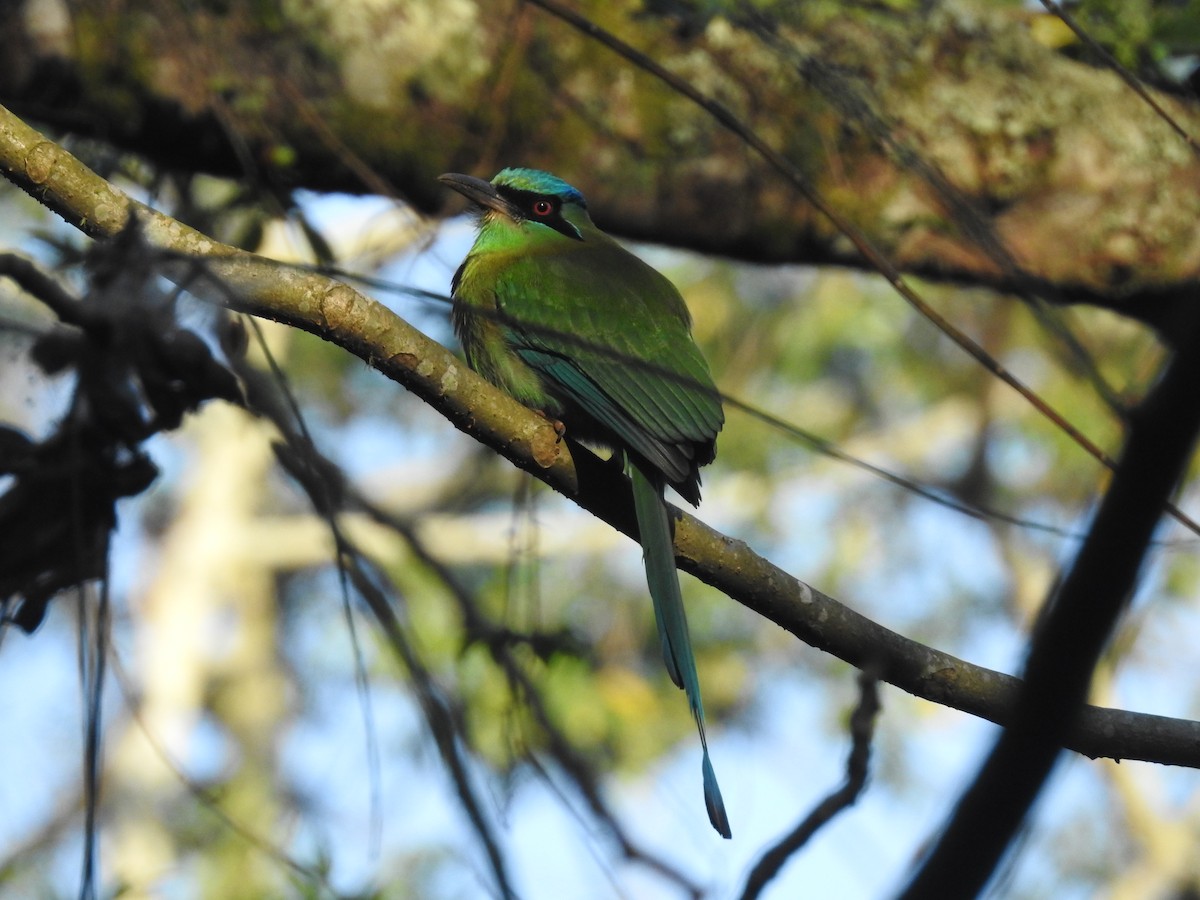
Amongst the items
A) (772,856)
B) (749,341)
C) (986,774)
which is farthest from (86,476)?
(749,341)

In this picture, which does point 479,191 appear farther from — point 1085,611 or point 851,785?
point 1085,611

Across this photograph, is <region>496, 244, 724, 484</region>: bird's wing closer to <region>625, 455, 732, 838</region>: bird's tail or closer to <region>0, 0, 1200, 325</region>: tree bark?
<region>625, 455, 732, 838</region>: bird's tail

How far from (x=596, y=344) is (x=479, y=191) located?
1284 mm

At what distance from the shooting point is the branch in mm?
1857

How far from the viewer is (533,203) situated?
11.2ft

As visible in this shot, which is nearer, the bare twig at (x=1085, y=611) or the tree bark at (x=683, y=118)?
the bare twig at (x=1085, y=611)

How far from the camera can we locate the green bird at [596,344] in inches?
88.8

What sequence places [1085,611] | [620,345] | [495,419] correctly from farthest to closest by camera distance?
[620,345] < [495,419] < [1085,611]

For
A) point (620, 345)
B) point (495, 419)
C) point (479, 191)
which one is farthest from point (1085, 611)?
point (479, 191)

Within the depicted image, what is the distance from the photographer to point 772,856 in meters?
2.01

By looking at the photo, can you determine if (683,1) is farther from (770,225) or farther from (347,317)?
(347,317)

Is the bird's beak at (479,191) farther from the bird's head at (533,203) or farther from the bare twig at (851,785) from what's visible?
the bare twig at (851,785)

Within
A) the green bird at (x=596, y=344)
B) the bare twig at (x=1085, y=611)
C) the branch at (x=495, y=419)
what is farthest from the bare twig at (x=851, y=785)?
the bare twig at (x=1085, y=611)

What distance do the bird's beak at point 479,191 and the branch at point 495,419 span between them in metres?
1.22
